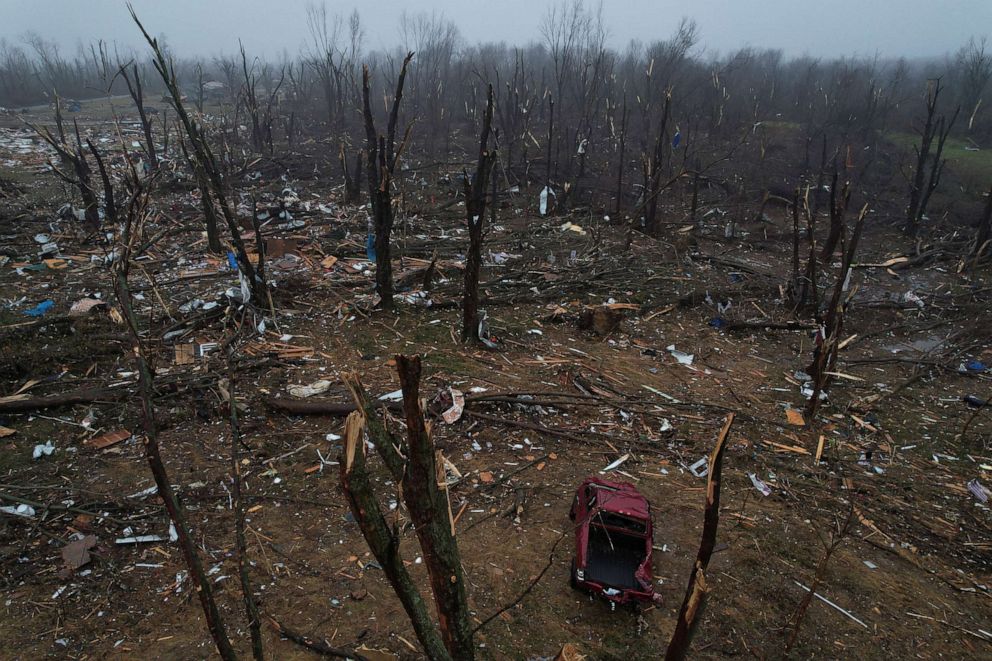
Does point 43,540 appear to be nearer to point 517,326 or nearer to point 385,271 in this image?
point 385,271

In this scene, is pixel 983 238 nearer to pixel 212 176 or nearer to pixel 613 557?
pixel 613 557

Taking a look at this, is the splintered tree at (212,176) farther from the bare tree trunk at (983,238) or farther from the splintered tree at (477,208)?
the bare tree trunk at (983,238)

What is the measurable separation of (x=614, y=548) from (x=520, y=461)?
1324 mm

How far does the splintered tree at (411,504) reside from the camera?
4.17 ft

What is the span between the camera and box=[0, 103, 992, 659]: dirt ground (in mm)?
3146

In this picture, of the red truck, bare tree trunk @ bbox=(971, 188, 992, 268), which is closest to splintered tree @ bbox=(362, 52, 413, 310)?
the red truck

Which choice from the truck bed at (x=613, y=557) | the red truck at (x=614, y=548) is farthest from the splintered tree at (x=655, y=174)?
the truck bed at (x=613, y=557)

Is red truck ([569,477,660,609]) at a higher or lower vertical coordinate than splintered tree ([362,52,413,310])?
lower

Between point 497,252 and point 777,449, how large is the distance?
22.3 ft

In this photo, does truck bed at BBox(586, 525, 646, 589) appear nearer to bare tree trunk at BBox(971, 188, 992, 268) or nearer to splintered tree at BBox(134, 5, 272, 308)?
splintered tree at BBox(134, 5, 272, 308)

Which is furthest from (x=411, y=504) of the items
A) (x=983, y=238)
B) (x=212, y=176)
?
(x=983, y=238)

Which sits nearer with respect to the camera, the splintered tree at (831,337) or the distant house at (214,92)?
the splintered tree at (831,337)

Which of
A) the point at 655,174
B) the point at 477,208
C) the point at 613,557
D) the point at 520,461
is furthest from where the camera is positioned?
the point at 655,174

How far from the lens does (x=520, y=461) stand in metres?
4.63
